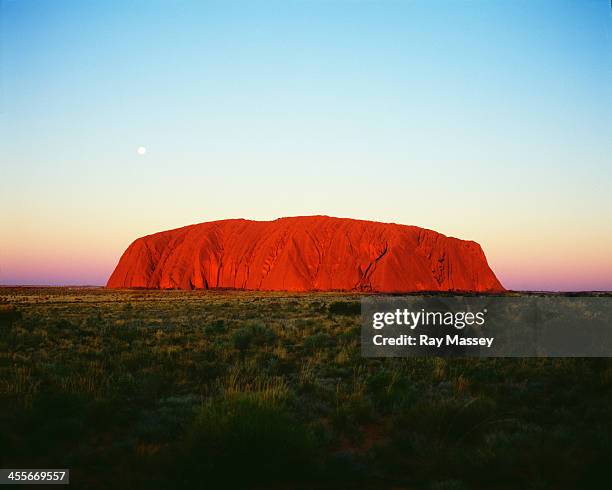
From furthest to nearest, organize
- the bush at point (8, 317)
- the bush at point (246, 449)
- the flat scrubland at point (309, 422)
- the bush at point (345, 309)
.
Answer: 1. the bush at point (345, 309)
2. the bush at point (8, 317)
3. the flat scrubland at point (309, 422)
4. the bush at point (246, 449)

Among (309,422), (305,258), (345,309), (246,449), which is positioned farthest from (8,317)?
(305,258)

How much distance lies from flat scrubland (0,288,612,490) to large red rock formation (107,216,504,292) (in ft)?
225

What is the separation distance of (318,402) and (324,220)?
84.9m

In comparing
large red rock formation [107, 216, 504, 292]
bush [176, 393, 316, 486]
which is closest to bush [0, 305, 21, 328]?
bush [176, 393, 316, 486]

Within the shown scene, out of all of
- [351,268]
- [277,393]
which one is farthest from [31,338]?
[351,268]

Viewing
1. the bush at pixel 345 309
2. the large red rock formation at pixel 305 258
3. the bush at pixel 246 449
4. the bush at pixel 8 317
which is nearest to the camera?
the bush at pixel 246 449

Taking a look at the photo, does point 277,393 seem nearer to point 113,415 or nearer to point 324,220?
point 113,415

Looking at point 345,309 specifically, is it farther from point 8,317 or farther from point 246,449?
point 246,449

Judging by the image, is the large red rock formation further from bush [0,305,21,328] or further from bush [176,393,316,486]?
bush [176,393,316,486]

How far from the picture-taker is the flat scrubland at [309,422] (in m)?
5.16

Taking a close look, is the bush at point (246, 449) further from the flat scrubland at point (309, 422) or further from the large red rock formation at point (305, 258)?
the large red rock formation at point (305, 258)

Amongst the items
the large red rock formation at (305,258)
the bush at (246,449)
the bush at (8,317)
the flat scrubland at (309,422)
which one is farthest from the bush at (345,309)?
the large red rock formation at (305,258)

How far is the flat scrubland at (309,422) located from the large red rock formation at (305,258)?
225ft

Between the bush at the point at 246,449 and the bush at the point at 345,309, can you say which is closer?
the bush at the point at 246,449
